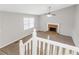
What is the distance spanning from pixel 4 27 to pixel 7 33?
32 cm

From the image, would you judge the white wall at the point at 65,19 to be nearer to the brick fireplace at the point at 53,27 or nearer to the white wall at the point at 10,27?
the brick fireplace at the point at 53,27

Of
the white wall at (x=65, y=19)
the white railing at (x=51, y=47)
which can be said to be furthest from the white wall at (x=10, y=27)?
the white wall at (x=65, y=19)

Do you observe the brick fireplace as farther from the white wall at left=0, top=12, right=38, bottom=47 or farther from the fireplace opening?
the white wall at left=0, top=12, right=38, bottom=47

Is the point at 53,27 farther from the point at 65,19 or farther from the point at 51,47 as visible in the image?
the point at 51,47

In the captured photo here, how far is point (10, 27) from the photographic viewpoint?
393cm

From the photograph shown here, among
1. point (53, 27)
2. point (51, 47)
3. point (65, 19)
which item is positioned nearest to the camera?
point (51, 47)

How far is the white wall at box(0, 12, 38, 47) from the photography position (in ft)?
11.5

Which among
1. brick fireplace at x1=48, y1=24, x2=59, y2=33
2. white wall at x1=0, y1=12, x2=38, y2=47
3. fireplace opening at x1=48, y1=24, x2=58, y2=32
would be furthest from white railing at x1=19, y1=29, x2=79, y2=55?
fireplace opening at x1=48, y1=24, x2=58, y2=32

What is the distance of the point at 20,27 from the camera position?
15.5ft

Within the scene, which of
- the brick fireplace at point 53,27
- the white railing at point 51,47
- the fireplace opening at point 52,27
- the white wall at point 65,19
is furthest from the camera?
the fireplace opening at point 52,27

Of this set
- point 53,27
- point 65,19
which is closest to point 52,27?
point 53,27

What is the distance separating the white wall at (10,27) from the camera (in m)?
3.52
